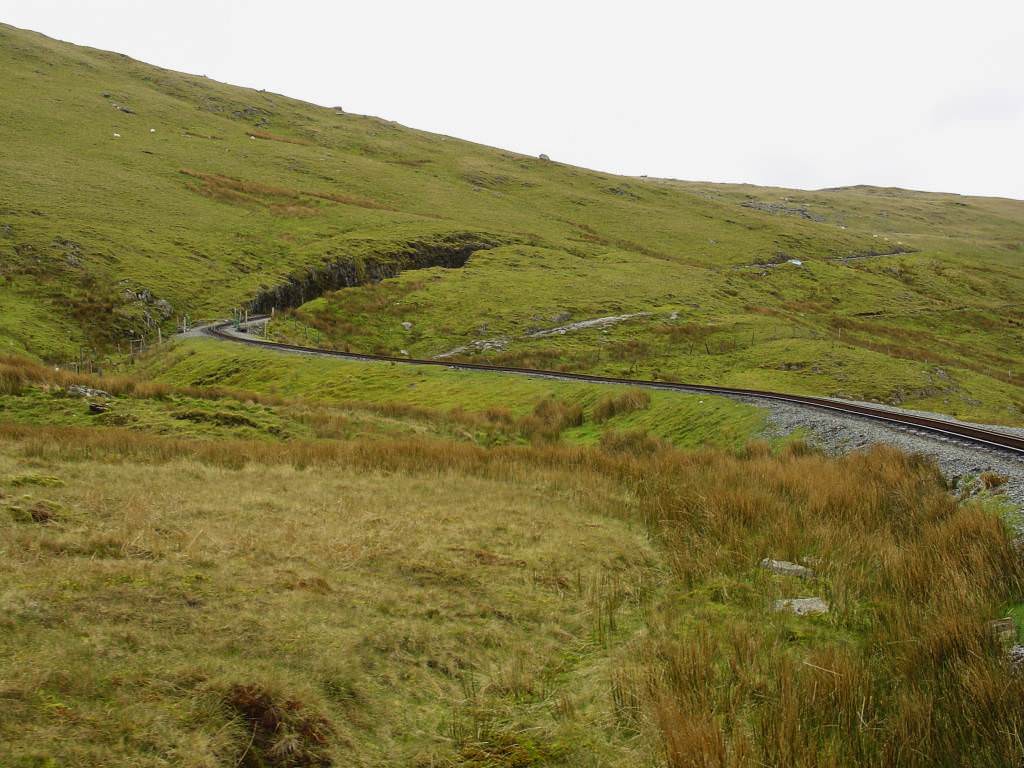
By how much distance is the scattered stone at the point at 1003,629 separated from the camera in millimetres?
6148

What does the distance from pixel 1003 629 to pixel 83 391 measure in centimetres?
2247

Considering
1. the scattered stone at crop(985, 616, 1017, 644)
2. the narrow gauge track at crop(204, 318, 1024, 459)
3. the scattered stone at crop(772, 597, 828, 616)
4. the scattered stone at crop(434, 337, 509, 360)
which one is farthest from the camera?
the scattered stone at crop(434, 337, 509, 360)

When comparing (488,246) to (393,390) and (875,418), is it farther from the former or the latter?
(875,418)

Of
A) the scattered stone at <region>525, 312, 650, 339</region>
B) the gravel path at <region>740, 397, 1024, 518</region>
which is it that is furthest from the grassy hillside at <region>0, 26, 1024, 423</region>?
the gravel path at <region>740, 397, 1024, 518</region>

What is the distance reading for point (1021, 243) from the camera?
156 m

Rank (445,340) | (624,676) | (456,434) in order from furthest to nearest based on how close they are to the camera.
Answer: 1. (445,340)
2. (456,434)
3. (624,676)

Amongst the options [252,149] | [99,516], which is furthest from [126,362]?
[252,149]

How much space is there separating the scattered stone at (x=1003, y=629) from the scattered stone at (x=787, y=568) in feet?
8.29

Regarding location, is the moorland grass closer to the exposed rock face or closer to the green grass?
the green grass

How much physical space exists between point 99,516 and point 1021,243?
661ft

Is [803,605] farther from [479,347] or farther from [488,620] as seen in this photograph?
[479,347]

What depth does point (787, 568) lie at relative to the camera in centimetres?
910

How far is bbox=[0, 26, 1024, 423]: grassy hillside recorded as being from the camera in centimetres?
4362

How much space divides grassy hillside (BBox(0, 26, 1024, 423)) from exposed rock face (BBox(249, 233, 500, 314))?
0.74 metres
